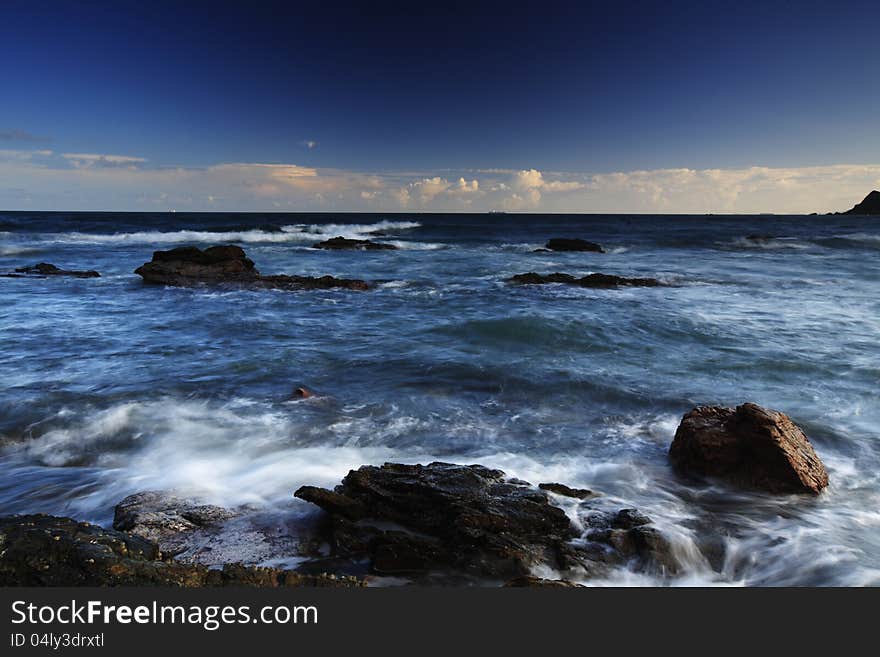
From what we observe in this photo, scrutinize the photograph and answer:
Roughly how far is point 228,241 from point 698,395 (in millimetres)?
44917

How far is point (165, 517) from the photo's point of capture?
14.5ft

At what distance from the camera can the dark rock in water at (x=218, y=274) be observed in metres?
19.3

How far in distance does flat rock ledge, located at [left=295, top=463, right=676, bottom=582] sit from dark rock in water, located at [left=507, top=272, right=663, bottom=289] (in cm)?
1605

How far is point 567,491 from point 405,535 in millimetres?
1779

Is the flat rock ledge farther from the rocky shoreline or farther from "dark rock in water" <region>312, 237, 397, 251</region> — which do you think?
"dark rock in water" <region>312, 237, 397, 251</region>

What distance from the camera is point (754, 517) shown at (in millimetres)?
4871

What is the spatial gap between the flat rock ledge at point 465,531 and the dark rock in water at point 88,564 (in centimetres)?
86

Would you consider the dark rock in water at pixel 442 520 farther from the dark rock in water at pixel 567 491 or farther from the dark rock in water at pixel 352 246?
the dark rock in water at pixel 352 246

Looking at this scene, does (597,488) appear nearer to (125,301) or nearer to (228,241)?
(125,301)

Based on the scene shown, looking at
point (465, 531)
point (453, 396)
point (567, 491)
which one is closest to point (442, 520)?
point (465, 531)

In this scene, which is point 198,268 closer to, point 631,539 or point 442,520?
point 442,520

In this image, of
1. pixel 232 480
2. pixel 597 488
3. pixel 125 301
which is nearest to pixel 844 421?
pixel 597 488

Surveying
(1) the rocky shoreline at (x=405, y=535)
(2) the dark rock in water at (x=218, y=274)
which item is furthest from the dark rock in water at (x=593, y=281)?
(1) the rocky shoreline at (x=405, y=535)

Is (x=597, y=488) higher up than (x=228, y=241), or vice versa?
(x=228, y=241)
